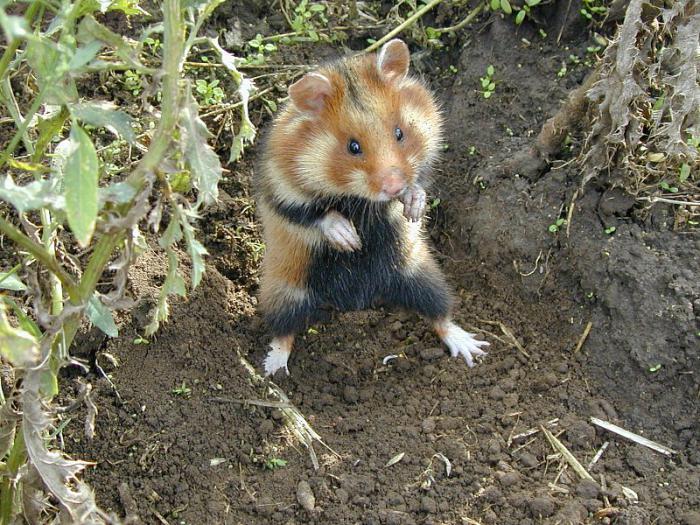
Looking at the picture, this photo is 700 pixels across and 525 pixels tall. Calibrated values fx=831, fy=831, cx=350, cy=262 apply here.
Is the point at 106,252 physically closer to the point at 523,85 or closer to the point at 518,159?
the point at 518,159

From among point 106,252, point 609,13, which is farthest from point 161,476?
point 609,13

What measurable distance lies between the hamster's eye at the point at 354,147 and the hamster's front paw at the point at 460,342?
1.20 m

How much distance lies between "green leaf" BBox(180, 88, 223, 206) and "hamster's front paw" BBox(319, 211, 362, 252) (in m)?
1.93

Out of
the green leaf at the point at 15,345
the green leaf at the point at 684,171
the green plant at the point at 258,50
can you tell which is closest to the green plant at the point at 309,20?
the green plant at the point at 258,50

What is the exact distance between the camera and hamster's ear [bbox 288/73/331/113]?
413cm

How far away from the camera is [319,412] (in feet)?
14.5

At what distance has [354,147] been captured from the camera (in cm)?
420

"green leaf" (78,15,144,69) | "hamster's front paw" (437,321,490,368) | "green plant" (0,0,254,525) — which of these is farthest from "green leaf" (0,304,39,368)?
"hamster's front paw" (437,321,490,368)

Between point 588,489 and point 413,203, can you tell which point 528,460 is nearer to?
point 588,489

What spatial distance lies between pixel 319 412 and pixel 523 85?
247 cm

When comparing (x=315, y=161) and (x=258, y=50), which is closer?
(x=315, y=161)

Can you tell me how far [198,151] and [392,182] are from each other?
1.69 metres

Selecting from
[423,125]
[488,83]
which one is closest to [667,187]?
[423,125]

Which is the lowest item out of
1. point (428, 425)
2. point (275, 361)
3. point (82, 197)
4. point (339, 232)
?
point (275, 361)
